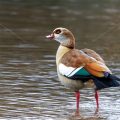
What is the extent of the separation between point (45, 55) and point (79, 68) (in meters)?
6.81

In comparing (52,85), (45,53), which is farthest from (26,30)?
(52,85)

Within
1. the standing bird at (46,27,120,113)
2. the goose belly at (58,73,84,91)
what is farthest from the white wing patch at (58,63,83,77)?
the goose belly at (58,73,84,91)

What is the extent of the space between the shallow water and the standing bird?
0.51 m

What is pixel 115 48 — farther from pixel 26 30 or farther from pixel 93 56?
pixel 93 56

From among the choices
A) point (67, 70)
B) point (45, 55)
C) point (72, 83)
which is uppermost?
Answer: point (45, 55)

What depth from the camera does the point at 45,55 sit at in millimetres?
17594

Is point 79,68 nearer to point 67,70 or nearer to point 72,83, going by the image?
point 67,70

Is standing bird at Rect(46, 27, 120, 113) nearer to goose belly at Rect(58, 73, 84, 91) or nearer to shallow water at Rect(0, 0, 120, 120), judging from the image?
goose belly at Rect(58, 73, 84, 91)

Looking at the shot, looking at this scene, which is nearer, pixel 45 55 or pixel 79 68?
pixel 79 68

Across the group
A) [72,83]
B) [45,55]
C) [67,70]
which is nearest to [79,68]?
[67,70]

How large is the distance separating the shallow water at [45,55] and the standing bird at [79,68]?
0.51m

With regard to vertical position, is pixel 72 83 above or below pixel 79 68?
below

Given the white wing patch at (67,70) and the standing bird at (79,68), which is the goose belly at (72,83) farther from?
the white wing patch at (67,70)

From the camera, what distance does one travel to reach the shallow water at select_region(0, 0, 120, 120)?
440 inches
